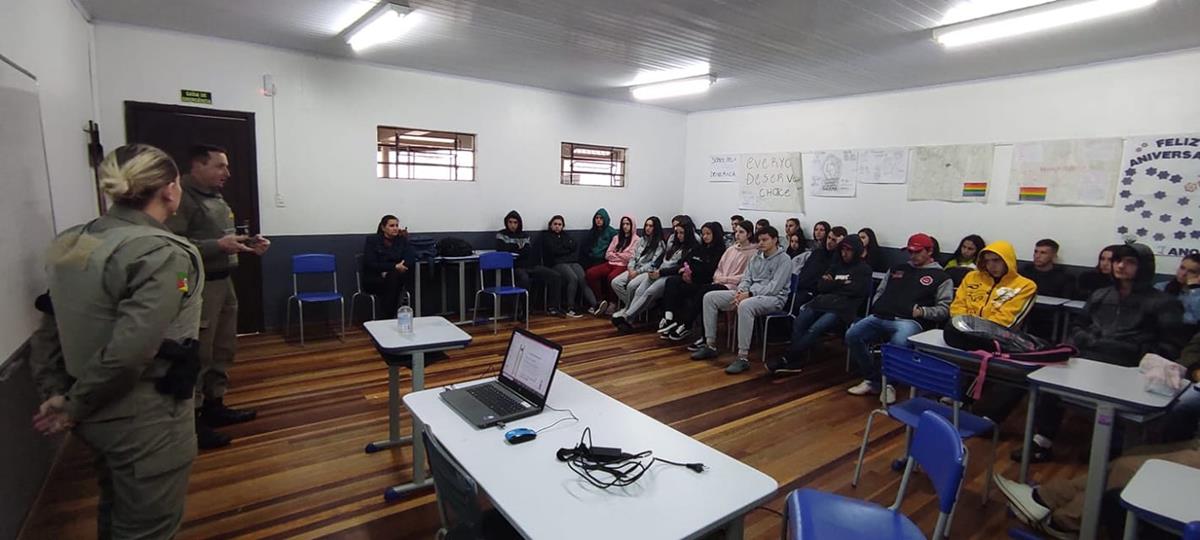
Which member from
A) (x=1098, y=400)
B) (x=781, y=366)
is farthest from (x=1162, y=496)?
(x=781, y=366)

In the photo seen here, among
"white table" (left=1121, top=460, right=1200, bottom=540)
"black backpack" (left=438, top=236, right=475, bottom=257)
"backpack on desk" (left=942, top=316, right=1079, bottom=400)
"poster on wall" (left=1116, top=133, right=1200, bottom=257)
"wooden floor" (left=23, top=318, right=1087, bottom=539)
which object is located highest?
"poster on wall" (left=1116, top=133, right=1200, bottom=257)

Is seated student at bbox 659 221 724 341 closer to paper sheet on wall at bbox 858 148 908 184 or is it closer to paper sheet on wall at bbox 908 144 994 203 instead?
paper sheet on wall at bbox 858 148 908 184

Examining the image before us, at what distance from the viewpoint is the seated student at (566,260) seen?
21.9 ft

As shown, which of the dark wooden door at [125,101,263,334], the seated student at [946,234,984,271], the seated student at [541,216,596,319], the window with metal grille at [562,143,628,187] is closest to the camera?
the dark wooden door at [125,101,263,334]

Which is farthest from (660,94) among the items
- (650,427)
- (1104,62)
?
(650,427)

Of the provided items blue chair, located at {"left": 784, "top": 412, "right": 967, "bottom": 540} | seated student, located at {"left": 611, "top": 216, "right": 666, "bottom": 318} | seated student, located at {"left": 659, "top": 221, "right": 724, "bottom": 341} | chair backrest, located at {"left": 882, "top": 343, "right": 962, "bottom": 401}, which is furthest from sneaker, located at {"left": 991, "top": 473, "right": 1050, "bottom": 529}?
seated student, located at {"left": 611, "top": 216, "right": 666, "bottom": 318}

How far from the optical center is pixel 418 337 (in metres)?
2.72

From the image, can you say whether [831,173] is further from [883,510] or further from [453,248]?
[883,510]

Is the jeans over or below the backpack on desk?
below

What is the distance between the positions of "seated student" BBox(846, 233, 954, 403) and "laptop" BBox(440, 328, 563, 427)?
10.4 feet

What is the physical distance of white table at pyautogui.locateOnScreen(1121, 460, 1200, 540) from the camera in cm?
155

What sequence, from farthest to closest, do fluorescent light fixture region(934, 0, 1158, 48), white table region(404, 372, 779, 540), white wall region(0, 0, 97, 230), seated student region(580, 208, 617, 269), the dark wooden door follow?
seated student region(580, 208, 617, 269) < the dark wooden door < fluorescent light fixture region(934, 0, 1158, 48) < white wall region(0, 0, 97, 230) < white table region(404, 372, 779, 540)

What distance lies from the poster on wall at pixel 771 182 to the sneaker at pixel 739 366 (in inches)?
112

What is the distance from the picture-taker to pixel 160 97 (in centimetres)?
471
